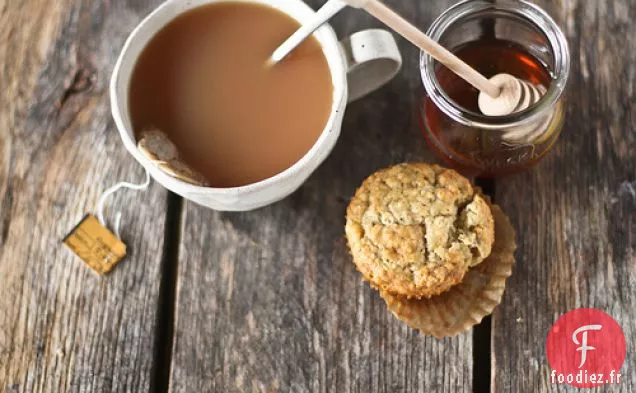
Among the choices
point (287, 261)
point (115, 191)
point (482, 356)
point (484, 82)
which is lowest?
point (482, 356)

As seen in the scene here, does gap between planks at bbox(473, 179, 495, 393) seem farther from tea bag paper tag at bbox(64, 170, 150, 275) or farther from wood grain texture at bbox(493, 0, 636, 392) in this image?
tea bag paper tag at bbox(64, 170, 150, 275)

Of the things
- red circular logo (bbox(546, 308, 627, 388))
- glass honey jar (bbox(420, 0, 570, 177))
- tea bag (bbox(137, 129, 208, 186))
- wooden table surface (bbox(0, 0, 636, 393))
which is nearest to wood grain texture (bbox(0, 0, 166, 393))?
wooden table surface (bbox(0, 0, 636, 393))

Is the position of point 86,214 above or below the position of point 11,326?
above

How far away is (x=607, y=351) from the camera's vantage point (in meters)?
1.04

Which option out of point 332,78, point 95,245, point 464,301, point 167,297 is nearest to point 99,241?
point 95,245

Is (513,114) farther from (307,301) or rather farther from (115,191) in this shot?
(115,191)

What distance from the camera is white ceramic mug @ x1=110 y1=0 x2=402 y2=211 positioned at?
95cm

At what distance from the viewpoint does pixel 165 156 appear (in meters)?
0.97

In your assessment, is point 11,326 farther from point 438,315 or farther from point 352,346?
point 438,315

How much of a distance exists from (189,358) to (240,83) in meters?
0.39

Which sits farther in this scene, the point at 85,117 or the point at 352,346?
the point at 85,117

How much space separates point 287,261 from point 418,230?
0.69ft

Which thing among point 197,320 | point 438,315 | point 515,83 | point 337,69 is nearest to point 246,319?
→ point 197,320

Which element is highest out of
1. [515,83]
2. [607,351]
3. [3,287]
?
[515,83]
